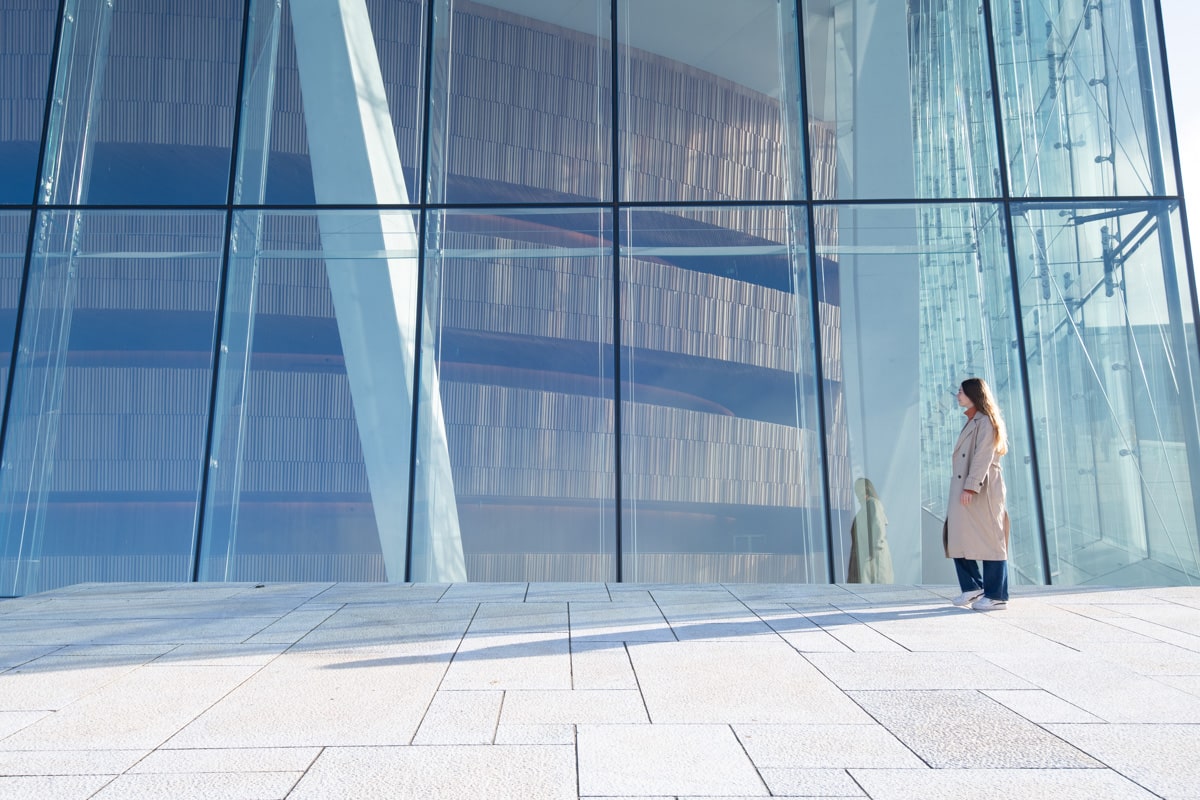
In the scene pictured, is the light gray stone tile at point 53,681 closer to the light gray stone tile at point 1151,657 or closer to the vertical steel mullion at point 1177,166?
the light gray stone tile at point 1151,657

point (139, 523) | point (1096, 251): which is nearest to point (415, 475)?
point (139, 523)

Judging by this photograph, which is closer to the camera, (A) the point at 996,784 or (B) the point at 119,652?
(A) the point at 996,784

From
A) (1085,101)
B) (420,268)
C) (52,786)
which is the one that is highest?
(1085,101)

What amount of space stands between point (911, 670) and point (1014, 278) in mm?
5352

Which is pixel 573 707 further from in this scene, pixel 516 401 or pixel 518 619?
pixel 516 401

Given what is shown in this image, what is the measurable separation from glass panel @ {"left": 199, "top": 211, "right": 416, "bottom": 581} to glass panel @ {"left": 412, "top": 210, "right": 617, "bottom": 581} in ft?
0.95

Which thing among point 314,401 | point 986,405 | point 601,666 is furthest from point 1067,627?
point 314,401

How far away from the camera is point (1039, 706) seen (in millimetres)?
3656

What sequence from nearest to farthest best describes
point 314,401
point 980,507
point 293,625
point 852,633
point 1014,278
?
1. point 852,633
2. point 293,625
3. point 980,507
4. point 1014,278
5. point 314,401

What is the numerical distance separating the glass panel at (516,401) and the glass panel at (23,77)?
181 inches

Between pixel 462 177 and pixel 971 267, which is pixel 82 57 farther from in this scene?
pixel 971 267

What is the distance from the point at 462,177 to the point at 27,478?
16.8ft

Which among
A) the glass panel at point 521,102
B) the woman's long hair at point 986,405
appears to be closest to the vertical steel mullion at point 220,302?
the glass panel at point 521,102

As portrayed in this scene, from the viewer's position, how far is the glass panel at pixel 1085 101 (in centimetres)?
853
